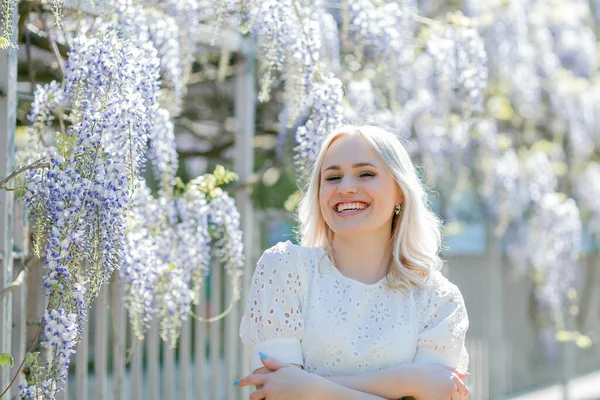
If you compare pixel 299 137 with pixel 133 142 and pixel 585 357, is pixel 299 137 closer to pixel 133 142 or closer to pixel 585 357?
pixel 133 142

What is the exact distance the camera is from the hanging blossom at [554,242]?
5.59 meters

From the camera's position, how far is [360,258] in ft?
Answer: 7.43

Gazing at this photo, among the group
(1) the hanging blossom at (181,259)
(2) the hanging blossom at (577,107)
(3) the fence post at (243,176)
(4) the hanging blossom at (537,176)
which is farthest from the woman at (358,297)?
(2) the hanging blossom at (577,107)

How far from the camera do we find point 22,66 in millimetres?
4891

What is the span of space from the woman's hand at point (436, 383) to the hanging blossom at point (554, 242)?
3.66 metres

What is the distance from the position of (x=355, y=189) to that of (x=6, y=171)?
3.77ft

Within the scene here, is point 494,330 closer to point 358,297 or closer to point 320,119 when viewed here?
point 320,119

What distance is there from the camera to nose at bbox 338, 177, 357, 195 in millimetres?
2197

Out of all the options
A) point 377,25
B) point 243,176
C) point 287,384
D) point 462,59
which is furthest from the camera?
point 243,176

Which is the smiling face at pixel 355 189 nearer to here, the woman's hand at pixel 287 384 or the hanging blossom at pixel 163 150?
the woman's hand at pixel 287 384

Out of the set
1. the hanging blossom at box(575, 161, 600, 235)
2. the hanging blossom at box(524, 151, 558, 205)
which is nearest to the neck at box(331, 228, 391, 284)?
the hanging blossom at box(524, 151, 558, 205)

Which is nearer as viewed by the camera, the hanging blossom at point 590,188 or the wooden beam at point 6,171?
the wooden beam at point 6,171

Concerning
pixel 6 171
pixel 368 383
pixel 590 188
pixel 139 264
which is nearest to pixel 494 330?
pixel 590 188

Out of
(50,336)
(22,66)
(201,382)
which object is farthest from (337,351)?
(22,66)
